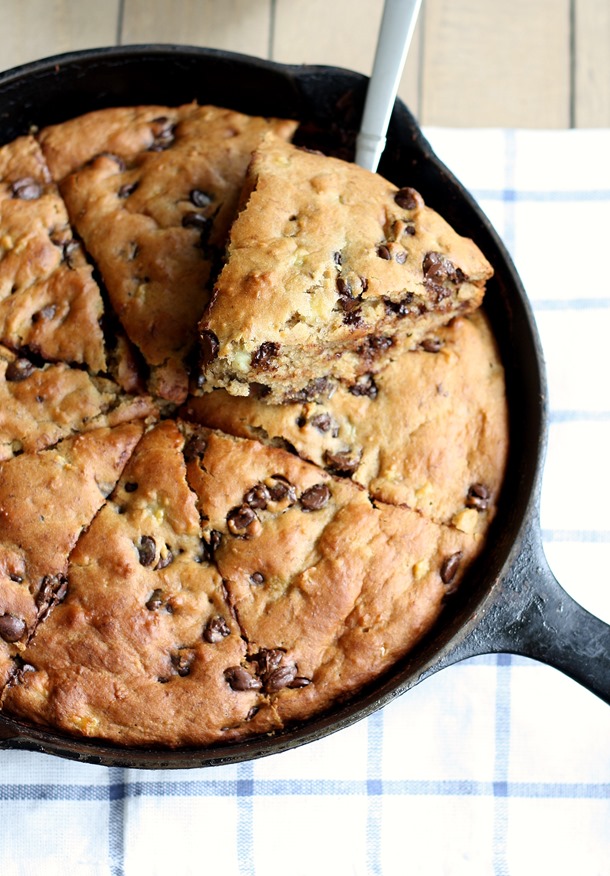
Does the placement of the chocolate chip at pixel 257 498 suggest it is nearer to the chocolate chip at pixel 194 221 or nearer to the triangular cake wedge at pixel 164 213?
the triangular cake wedge at pixel 164 213

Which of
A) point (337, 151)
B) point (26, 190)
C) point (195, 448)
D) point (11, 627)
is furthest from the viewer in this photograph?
Answer: point (337, 151)

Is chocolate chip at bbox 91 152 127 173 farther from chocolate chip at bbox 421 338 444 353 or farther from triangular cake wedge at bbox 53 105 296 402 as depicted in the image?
chocolate chip at bbox 421 338 444 353

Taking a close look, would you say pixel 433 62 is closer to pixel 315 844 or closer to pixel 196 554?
pixel 196 554

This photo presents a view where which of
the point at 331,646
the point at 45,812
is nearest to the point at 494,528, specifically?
the point at 331,646

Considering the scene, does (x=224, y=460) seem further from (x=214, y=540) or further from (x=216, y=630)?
(x=216, y=630)

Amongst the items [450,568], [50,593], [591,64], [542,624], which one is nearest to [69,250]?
[50,593]
